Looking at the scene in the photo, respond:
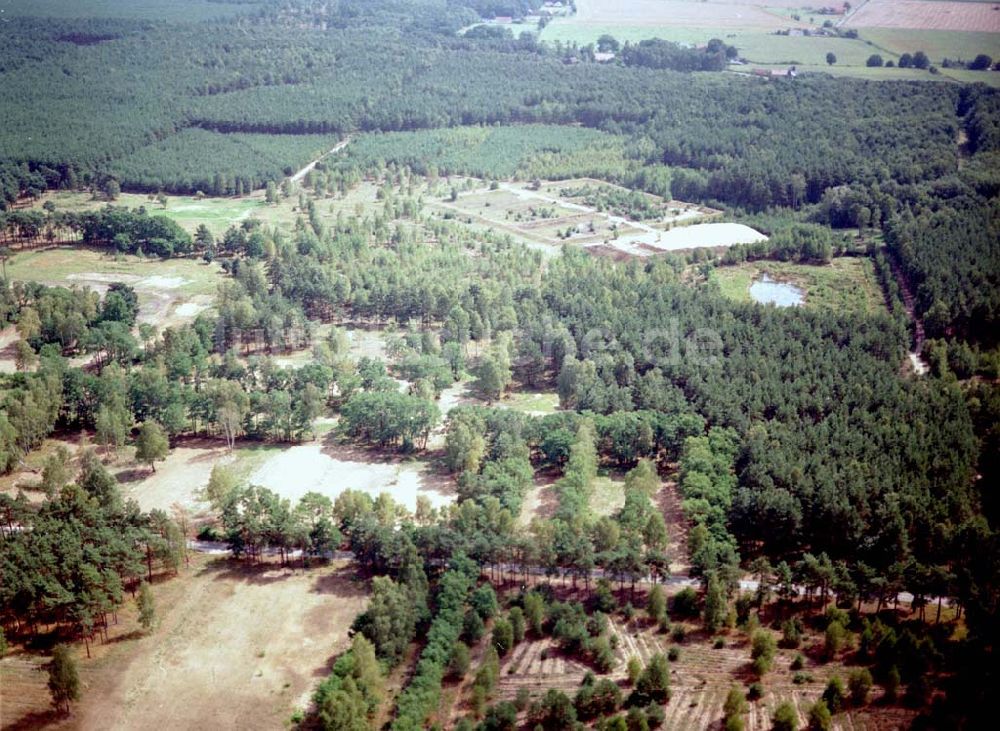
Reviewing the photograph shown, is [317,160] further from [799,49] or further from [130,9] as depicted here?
→ [799,49]

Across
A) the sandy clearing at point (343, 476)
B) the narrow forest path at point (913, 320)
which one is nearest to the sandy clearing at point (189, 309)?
the sandy clearing at point (343, 476)

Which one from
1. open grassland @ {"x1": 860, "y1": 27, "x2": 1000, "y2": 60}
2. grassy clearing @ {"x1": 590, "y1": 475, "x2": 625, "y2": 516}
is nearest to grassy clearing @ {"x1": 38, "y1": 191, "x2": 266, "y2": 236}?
grassy clearing @ {"x1": 590, "y1": 475, "x2": 625, "y2": 516}

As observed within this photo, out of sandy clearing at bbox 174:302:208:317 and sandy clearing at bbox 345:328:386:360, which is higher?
sandy clearing at bbox 174:302:208:317

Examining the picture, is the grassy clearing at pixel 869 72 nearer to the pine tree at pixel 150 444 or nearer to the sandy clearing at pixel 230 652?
the pine tree at pixel 150 444

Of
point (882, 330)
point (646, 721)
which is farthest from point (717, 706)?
point (882, 330)

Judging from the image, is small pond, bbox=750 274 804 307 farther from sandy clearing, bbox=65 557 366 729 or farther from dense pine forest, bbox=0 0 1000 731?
sandy clearing, bbox=65 557 366 729

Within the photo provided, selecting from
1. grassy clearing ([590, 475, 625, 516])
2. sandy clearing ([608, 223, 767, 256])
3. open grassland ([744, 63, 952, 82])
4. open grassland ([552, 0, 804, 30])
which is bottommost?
grassy clearing ([590, 475, 625, 516])

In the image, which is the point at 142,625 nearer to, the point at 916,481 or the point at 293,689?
the point at 293,689
